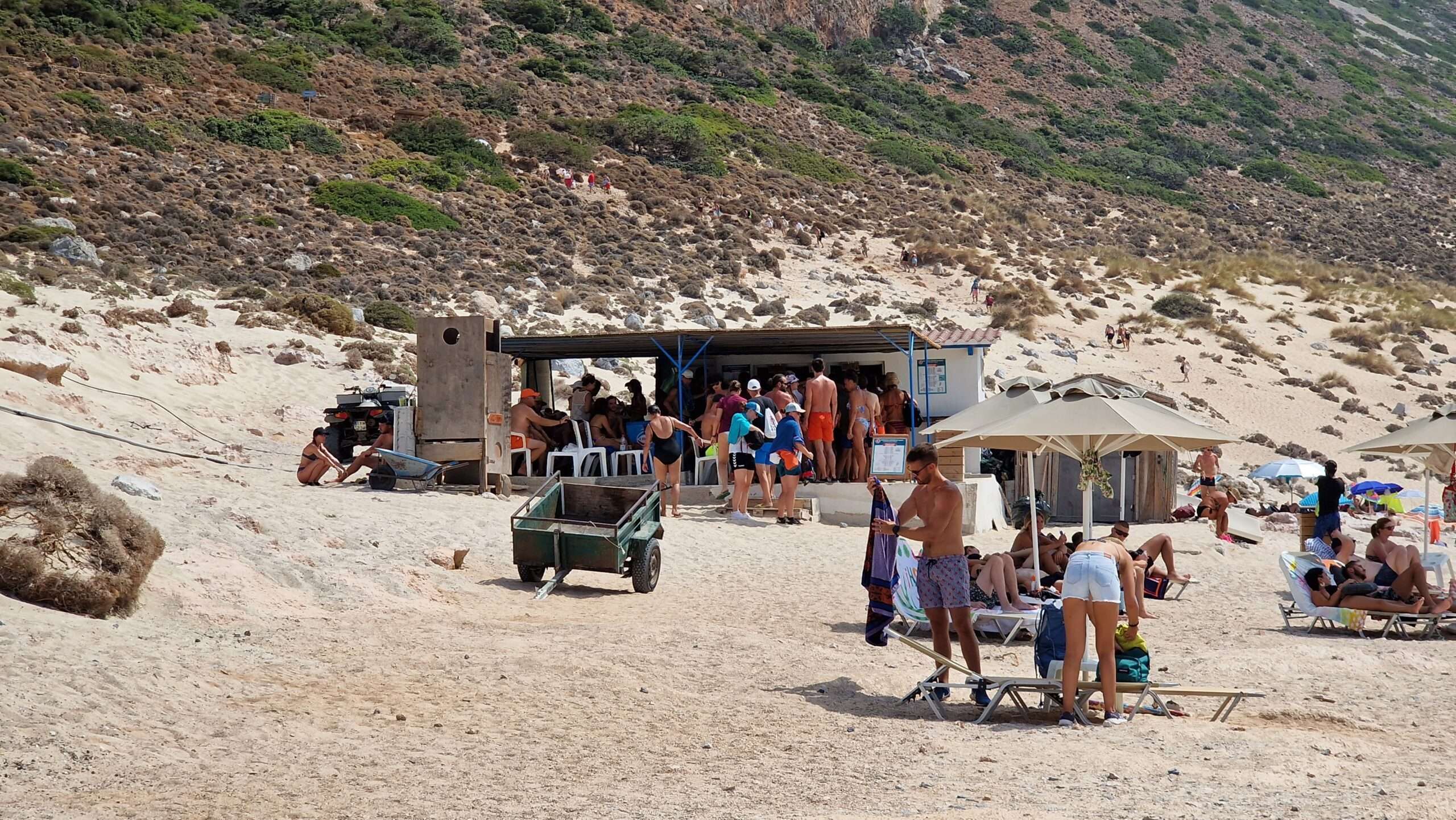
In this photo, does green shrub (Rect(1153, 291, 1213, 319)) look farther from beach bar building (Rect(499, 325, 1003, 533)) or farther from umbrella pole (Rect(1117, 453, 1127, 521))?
umbrella pole (Rect(1117, 453, 1127, 521))

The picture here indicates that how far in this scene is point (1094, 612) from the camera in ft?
22.4

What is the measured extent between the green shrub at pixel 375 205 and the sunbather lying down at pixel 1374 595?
27669 mm

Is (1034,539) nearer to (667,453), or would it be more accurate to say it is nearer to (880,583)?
(880,583)

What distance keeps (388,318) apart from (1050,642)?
20363 mm

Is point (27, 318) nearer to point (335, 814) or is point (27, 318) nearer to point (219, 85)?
point (335, 814)

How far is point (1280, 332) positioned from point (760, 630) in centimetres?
3212

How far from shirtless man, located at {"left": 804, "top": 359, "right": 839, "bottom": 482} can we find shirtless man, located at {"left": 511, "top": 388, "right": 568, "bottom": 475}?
3239 millimetres

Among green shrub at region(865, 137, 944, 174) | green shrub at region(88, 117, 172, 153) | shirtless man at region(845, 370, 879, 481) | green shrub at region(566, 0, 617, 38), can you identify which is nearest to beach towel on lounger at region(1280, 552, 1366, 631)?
shirtless man at region(845, 370, 879, 481)

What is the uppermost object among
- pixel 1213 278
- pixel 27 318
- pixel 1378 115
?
pixel 1378 115

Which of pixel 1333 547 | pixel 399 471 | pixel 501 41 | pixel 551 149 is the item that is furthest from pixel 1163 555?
pixel 501 41

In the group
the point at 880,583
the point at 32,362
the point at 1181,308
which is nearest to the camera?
the point at 880,583

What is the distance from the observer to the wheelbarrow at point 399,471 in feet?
46.2

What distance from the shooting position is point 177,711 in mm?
6430

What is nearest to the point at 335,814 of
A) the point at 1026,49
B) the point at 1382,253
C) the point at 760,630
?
the point at 760,630
